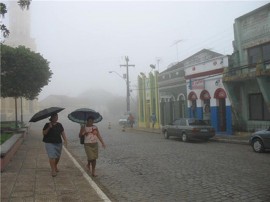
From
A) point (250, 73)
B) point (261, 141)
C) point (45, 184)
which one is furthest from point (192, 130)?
point (45, 184)

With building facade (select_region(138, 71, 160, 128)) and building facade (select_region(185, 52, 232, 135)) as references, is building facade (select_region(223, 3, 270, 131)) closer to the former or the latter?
building facade (select_region(185, 52, 232, 135))

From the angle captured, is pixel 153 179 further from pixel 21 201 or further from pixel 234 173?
pixel 21 201

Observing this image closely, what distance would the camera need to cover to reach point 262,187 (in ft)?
28.7

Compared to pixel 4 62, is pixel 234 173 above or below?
below

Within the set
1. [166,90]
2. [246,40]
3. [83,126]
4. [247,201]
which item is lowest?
[247,201]

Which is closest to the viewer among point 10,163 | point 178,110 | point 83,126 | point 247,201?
point 247,201

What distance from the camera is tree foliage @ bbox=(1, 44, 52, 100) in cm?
2419

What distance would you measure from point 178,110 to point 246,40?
10409 mm

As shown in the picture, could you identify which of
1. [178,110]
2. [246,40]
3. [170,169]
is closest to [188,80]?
[178,110]

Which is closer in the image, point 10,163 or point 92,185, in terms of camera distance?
point 92,185

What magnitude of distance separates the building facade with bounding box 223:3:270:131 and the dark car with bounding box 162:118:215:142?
361 cm

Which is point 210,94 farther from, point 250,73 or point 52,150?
point 52,150

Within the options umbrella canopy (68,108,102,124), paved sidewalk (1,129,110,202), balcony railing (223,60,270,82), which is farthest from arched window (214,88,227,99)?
umbrella canopy (68,108,102,124)

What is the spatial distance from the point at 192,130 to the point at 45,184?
532 inches
